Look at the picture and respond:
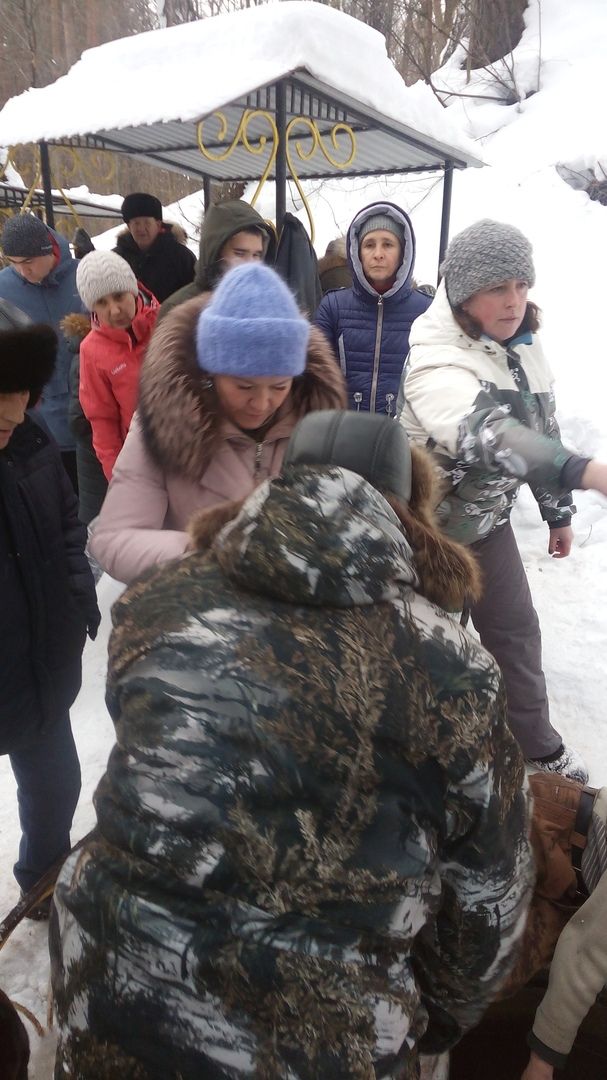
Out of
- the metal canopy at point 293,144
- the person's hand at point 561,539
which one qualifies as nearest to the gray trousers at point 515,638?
the person's hand at point 561,539

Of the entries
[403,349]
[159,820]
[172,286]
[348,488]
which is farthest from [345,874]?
[172,286]

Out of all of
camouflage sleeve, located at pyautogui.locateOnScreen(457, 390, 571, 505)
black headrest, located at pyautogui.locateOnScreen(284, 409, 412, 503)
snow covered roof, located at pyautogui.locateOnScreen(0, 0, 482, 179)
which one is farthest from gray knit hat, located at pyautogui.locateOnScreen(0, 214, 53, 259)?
black headrest, located at pyautogui.locateOnScreen(284, 409, 412, 503)

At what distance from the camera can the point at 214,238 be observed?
10.1 ft

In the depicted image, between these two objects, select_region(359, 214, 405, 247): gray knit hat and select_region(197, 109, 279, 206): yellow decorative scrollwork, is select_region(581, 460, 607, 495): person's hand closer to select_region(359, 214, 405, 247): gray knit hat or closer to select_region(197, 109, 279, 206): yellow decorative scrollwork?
select_region(359, 214, 405, 247): gray knit hat

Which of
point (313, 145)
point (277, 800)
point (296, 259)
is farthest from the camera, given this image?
point (313, 145)

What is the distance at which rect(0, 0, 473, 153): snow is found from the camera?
3445 millimetres

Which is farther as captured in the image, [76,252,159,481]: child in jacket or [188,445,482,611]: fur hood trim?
[76,252,159,481]: child in jacket

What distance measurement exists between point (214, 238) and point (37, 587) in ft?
6.37

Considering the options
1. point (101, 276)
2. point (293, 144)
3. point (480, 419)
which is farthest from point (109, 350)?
point (293, 144)

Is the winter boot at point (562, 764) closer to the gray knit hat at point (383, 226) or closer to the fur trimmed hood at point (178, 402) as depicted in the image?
the fur trimmed hood at point (178, 402)

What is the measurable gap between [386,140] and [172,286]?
6.76 feet

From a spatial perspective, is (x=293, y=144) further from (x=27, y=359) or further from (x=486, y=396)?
(x=27, y=359)

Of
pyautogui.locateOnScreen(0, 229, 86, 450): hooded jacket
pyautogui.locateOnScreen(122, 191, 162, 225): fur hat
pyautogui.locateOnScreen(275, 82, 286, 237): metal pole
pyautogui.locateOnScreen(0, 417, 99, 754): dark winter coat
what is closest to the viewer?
pyautogui.locateOnScreen(0, 417, 99, 754): dark winter coat

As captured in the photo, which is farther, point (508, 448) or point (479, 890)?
point (508, 448)
